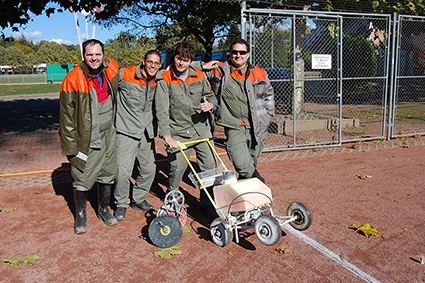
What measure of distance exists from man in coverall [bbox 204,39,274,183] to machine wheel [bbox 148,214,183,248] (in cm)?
117

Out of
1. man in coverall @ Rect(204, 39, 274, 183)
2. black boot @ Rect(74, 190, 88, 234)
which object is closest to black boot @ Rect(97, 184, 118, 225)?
black boot @ Rect(74, 190, 88, 234)

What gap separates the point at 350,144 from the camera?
893 cm

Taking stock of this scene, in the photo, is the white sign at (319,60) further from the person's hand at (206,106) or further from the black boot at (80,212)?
the black boot at (80,212)

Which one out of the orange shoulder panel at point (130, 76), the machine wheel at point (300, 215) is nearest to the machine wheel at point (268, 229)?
the machine wheel at point (300, 215)

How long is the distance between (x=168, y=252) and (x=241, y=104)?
6.73 ft

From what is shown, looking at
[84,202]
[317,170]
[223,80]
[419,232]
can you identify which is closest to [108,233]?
[84,202]

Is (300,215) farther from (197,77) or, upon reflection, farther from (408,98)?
(408,98)

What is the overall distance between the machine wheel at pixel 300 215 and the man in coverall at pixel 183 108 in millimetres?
1202

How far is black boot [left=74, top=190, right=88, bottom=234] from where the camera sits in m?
4.28

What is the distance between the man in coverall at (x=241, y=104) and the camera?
4.58 meters

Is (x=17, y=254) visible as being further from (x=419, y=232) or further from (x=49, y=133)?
(x=49, y=133)

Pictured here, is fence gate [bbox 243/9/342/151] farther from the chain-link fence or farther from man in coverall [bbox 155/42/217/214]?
man in coverall [bbox 155/42/217/214]

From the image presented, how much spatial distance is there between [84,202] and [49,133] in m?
7.72

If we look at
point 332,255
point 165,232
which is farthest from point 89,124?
point 332,255
